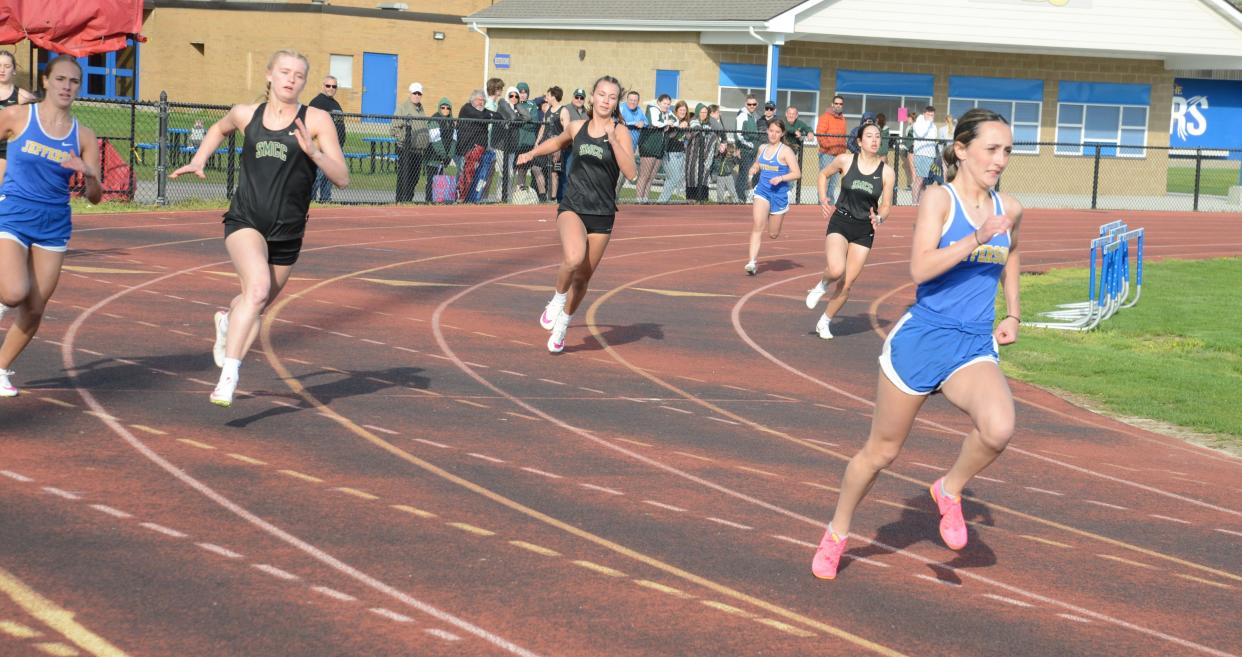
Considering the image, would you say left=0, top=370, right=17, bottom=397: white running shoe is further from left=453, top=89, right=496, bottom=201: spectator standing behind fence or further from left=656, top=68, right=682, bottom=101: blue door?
left=656, top=68, right=682, bottom=101: blue door

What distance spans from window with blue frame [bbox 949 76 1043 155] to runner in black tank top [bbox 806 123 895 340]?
84.0 feet

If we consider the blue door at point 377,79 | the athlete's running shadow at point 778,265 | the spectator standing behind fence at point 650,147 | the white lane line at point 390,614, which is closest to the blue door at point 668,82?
the spectator standing behind fence at point 650,147

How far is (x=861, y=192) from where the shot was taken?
48.8ft

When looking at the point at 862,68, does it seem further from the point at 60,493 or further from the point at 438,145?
the point at 60,493

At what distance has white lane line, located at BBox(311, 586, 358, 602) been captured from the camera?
6.04 metres

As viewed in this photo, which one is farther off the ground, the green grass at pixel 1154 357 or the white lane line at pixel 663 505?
the green grass at pixel 1154 357

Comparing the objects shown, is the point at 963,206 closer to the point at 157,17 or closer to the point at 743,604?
the point at 743,604

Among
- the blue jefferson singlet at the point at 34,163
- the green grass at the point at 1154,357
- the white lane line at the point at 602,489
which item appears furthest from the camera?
the green grass at the point at 1154,357

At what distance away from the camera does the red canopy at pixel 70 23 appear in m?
27.4

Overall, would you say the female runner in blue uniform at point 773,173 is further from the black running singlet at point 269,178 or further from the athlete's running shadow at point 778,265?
the black running singlet at point 269,178

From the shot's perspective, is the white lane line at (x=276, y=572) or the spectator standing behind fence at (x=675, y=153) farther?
the spectator standing behind fence at (x=675, y=153)

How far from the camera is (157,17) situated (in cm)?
5341

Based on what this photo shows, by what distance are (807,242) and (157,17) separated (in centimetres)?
3514

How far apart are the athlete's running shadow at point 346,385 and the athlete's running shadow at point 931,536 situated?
3.82 m
